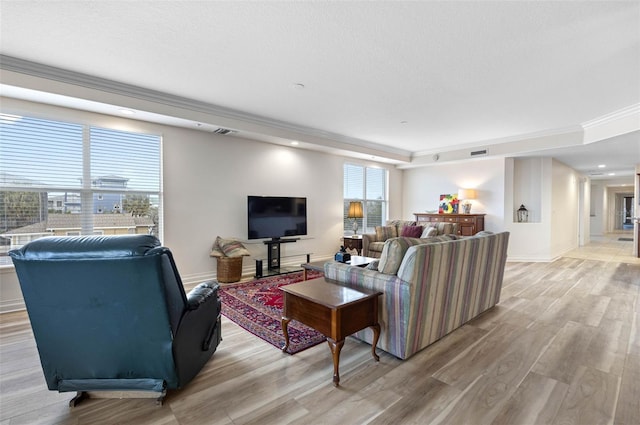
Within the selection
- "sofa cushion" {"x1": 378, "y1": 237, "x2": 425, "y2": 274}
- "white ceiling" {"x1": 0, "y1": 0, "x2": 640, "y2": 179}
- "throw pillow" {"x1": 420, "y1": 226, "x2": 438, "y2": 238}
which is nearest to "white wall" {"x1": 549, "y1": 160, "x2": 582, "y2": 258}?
"white ceiling" {"x1": 0, "y1": 0, "x2": 640, "y2": 179}

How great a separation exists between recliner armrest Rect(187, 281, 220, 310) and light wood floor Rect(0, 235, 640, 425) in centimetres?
55

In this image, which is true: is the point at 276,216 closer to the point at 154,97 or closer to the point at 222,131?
the point at 222,131

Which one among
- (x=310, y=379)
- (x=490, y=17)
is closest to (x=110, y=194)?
(x=310, y=379)

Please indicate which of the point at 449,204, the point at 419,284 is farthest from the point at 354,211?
the point at 419,284

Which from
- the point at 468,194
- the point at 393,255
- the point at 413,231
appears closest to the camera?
the point at 393,255

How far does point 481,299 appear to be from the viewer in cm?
329

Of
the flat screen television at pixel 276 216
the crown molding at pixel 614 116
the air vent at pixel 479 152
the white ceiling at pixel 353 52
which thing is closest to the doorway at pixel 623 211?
the air vent at pixel 479 152

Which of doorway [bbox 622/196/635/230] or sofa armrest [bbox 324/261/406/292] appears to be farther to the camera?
doorway [bbox 622/196/635/230]

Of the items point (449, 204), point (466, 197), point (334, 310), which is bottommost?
point (334, 310)

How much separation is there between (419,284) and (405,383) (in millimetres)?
690

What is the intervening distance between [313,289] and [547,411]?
64.9 inches

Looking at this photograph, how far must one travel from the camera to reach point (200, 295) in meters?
2.17

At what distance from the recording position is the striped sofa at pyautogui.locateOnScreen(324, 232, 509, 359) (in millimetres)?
2299

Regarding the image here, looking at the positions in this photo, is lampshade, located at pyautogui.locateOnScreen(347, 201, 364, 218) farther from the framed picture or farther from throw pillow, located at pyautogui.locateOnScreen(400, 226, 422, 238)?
the framed picture
